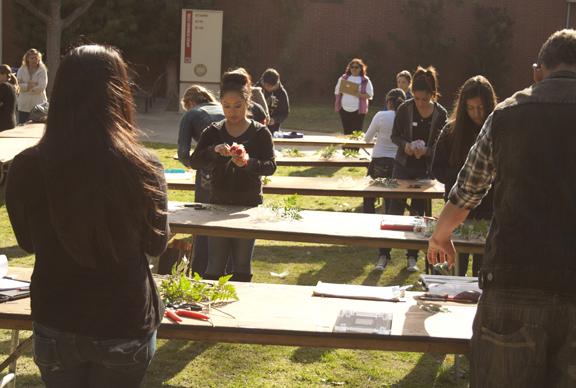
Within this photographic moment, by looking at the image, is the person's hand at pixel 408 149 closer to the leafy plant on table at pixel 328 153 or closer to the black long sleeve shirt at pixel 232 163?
the black long sleeve shirt at pixel 232 163

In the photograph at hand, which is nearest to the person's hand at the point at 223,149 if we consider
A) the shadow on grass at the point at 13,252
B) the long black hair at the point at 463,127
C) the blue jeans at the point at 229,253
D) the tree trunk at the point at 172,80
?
the blue jeans at the point at 229,253

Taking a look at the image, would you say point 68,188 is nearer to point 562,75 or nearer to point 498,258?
point 498,258

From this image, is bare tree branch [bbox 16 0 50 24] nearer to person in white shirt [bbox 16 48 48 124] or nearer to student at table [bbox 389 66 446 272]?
person in white shirt [bbox 16 48 48 124]

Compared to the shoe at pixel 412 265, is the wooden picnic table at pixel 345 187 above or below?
above

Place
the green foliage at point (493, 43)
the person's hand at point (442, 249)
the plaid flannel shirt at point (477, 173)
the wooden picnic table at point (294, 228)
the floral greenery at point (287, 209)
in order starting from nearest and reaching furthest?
1. the plaid flannel shirt at point (477, 173)
2. the person's hand at point (442, 249)
3. the wooden picnic table at point (294, 228)
4. the floral greenery at point (287, 209)
5. the green foliage at point (493, 43)

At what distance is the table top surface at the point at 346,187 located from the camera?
8.59 meters

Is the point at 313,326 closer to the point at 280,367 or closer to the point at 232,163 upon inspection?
the point at 280,367

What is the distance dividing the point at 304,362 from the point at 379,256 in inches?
133

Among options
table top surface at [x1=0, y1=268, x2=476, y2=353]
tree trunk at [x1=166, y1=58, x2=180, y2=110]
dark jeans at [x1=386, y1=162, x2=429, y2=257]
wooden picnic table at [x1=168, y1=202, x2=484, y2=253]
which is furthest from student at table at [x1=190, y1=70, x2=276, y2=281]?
tree trunk at [x1=166, y1=58, x2=180, y2=110]

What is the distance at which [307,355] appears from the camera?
256 inches

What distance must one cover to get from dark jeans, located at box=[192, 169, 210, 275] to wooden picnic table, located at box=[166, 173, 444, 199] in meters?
1.00

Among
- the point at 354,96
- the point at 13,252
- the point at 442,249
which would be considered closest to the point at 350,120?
the point at 354,96

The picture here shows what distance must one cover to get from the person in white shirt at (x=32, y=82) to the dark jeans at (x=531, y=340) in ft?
45.2

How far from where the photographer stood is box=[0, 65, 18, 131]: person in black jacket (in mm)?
13805
